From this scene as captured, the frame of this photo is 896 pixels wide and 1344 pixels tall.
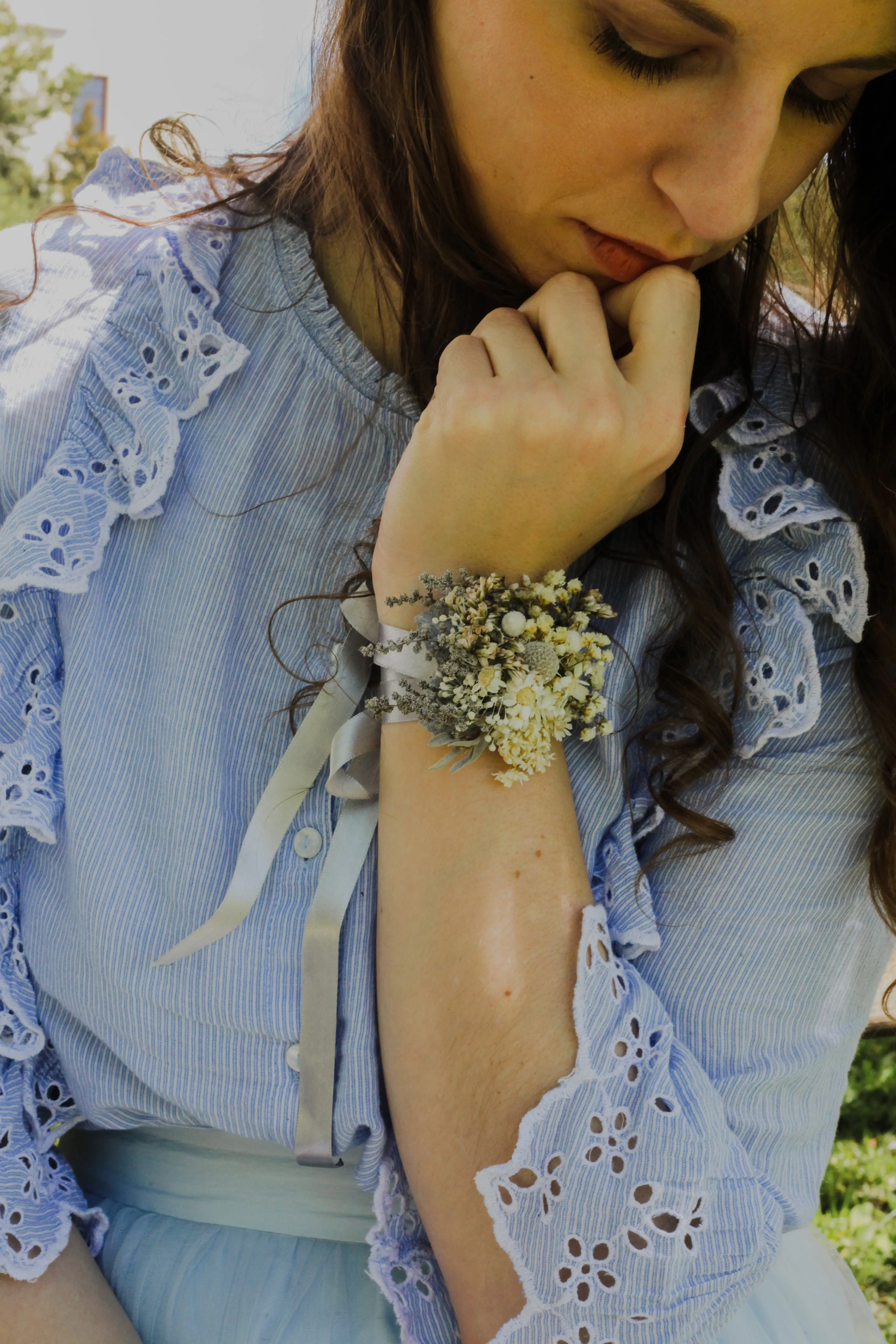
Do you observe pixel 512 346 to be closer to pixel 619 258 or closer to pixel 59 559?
pixel 619 258

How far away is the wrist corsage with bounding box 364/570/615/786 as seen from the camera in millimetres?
1226

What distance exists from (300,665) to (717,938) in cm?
60

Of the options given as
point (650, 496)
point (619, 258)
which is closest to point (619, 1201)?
point (650, 496)

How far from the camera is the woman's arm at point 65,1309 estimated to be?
1.35 m

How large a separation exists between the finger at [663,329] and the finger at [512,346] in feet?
0.34

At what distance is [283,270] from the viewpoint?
5.20 ft

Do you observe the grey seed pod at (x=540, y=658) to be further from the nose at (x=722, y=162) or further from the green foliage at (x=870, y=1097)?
the green foliage at (x=870, y=1097)

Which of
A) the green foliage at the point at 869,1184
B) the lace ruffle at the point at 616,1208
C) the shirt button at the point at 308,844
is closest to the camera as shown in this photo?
the lace ruffle at the point at 616,1208

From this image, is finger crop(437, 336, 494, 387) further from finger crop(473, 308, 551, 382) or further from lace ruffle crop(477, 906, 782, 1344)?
lace ruffle crop(477, 906, 782, 1344)

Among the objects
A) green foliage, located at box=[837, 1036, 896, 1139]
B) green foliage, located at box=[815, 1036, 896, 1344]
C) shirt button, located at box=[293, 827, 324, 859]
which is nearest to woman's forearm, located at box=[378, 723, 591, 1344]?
shirt button, located at box=[293, 827, 324, 859]

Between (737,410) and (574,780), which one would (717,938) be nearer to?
(574,780)

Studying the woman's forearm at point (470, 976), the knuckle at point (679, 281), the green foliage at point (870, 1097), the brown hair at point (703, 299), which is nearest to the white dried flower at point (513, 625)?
the woman's forearm at point (470, 976)

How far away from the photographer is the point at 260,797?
145 centimetres

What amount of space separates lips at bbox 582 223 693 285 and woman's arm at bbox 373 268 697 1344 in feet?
0.10
